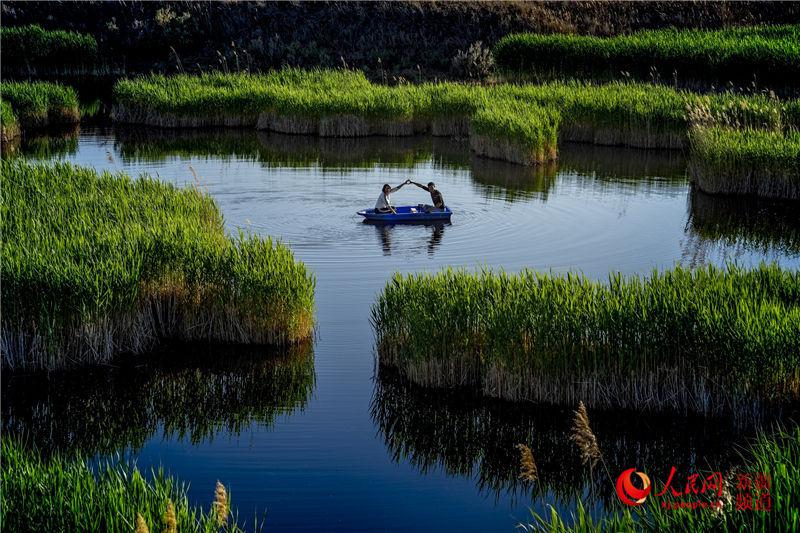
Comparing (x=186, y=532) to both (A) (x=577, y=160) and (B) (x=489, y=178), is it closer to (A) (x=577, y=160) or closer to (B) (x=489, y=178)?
(B) (x=489, y=178)

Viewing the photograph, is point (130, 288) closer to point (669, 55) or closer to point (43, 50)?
point (669, 55)

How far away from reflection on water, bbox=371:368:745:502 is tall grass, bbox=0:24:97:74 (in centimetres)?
3793

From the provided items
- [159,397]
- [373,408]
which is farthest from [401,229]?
[159,397]

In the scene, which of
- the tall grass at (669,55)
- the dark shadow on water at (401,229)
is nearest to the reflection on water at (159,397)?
the dark shadow on water at (401,229)

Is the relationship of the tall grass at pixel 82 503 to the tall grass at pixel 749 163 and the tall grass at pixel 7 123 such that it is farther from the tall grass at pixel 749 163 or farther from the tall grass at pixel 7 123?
the tall grass at pixel 7 123

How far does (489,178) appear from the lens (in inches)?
1097

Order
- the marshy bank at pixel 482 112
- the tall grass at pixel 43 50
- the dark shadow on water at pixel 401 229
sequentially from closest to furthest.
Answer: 1. the dark shadow on water at pixel 401 229
2. the marshy bank at pixel 482 112
3. the tall grass at pixel 43 50

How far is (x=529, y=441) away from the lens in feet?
40.5

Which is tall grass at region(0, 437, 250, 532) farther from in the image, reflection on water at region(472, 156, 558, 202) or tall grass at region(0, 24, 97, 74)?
tall grass at region(0, 24, 97, 74)

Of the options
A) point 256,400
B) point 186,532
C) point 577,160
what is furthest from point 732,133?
point 186,532

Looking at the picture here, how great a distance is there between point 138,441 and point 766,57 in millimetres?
31131

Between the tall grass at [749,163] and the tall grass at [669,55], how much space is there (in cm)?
1193

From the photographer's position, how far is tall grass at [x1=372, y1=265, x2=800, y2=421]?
41.1 ft

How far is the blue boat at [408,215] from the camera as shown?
73.3 feet
